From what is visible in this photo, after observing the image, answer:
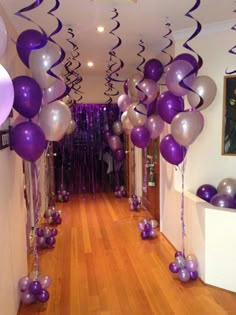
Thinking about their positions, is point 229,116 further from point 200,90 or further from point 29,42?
point 29,42

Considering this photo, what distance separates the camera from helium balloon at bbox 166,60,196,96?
2807 mm

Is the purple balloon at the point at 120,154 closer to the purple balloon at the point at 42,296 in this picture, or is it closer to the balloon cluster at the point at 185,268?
the balloon cluster at the point at 185,268

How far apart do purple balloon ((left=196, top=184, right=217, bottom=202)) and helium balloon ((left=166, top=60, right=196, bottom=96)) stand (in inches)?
43.0

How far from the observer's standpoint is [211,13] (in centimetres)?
286

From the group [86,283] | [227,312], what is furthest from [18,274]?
[227,312]

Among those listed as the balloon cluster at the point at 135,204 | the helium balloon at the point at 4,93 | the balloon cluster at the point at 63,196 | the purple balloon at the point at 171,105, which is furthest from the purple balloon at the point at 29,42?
the balloon cluster at the point at 63,196

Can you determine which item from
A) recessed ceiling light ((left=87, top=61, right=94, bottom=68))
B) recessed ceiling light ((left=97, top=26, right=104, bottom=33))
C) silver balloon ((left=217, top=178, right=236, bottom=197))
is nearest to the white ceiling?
recessed ceiling light ((left=97, top=26, right=104, bottom=33))

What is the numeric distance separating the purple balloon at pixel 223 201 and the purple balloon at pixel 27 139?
1.76m

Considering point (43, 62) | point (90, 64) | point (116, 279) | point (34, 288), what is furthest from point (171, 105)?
point (90, 64)

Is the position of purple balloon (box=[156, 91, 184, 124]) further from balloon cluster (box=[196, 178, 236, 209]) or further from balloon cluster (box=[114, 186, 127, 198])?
balloon cluster (box=[114, 186, 127, 198])

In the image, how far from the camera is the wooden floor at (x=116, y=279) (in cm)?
253

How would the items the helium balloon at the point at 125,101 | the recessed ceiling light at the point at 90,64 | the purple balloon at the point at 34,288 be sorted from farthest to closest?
the recessed ceiling light at the point at 90,64, the helium balloon at the point at 125,101, the purple balloon at the point at 34,288

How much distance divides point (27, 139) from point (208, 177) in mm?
2204

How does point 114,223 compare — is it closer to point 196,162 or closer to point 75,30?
point 196,162
